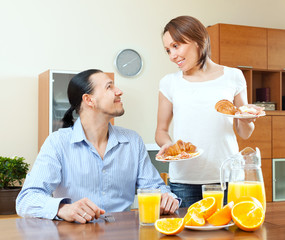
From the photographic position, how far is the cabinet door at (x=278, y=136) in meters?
5.15

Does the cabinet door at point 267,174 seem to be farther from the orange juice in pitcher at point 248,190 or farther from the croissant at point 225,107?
the orange juice in pitcher at point 248,190

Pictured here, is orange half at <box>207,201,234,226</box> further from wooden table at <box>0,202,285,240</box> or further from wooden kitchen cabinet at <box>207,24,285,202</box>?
wooden kitchen cabinet at <box>207,24,285,202</box>

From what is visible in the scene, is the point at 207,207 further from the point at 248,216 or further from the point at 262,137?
the point at 262,137

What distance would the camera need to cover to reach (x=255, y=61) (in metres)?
5.10

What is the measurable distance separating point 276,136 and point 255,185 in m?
4.00

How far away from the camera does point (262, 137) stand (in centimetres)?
509

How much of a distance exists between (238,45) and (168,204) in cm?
372

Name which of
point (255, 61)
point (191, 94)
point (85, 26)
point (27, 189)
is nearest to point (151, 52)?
point (85, 26)

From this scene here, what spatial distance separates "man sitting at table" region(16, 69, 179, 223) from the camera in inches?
67.7

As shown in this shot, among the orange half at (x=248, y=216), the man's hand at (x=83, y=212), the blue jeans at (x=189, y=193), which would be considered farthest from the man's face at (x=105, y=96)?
the orange half at (x=248, y=216)

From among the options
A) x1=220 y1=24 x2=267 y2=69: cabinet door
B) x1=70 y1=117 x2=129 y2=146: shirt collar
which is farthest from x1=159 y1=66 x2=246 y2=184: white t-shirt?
x1=220 y1=24 x2=267 y2=69: cabinet door

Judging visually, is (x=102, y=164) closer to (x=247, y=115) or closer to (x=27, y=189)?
(x=27, y=189)

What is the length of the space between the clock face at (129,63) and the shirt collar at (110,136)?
2.81m

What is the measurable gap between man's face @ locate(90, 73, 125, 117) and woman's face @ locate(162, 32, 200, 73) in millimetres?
304
